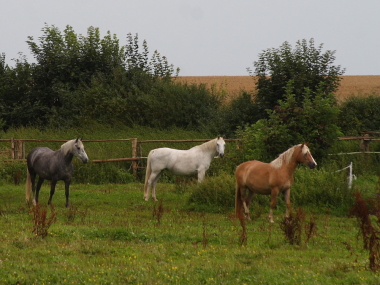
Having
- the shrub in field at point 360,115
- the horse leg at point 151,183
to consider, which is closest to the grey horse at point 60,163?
the horse leg at point 151,183

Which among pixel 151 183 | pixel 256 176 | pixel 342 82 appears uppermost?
pixel 342 82

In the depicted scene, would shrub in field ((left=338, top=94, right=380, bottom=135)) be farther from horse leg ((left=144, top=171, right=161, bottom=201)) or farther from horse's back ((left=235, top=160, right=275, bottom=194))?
horse's back ((left=235, top=160, right=275, bottom=194))

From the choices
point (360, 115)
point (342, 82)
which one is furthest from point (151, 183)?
point (342, 82)

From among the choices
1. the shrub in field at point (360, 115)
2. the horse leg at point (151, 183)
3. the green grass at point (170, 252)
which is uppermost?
the shrub in field at point (360, 115)

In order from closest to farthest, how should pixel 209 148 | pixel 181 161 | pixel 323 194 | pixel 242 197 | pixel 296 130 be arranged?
pixel 242 197 → pixel 323 194 → pixel 209 148 → pixel 181 161 → pixel 296 130

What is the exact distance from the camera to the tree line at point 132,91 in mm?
24375

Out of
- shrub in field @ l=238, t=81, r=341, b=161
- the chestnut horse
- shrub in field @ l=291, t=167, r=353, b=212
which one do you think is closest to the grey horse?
the chestnut horse

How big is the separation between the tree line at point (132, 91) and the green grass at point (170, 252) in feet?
25.7

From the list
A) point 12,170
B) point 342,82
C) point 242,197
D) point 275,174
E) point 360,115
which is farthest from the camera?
point 342,82

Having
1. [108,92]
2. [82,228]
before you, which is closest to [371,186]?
[82,228]

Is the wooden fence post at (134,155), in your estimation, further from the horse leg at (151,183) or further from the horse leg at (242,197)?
the horse leg at (242,197)

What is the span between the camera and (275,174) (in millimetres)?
11508

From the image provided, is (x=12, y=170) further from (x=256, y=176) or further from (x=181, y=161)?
(x=256, y=176)

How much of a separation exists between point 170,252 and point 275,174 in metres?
3.85
